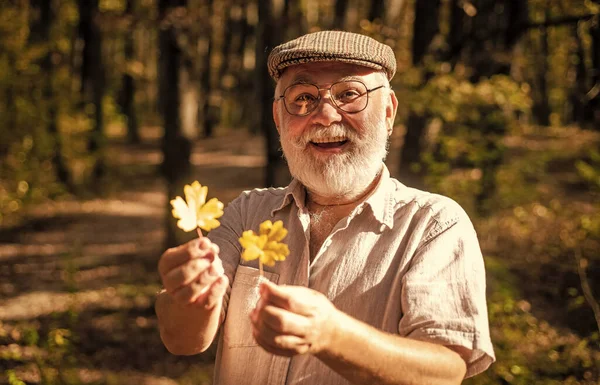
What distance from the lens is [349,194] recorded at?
91.5 inches

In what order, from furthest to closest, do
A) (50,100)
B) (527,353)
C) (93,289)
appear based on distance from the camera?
(50,100)
(93,289)
(527,353)

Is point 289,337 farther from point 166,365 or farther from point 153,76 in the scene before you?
point 153,76

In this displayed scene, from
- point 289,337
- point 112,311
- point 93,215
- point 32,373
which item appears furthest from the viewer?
point 93,215

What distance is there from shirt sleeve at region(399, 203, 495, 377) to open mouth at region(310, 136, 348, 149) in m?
0.48

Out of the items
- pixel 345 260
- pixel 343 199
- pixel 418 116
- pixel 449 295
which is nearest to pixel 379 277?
pixel 345 260

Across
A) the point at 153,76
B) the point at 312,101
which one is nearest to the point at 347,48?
the point at 312,101

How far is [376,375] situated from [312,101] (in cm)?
102

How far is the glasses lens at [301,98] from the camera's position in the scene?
220 cm

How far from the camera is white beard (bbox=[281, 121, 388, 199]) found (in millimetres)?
2250

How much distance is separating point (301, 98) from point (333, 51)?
0.23 metres

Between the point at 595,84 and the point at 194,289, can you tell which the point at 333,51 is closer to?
the point at 194,289

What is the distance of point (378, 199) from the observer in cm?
227

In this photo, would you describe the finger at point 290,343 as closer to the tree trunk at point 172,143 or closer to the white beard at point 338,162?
the white beard at point 338,162

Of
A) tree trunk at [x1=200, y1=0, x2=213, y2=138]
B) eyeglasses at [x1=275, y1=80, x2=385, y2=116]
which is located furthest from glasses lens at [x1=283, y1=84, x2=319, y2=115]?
tree trunk at [x1=200, y1=0, x2=213, y2=138]
